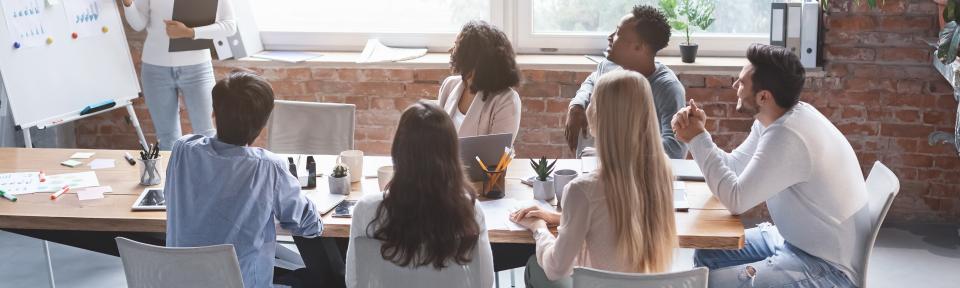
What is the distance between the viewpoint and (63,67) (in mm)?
4848

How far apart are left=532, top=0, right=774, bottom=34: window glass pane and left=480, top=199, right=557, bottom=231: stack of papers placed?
2.28 meters

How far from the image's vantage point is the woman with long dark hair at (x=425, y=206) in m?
2.52

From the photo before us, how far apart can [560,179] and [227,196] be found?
3.25 ft

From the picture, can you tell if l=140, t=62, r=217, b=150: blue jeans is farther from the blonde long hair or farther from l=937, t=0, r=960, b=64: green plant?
l=937, t=0, r=960, b=64: green plant

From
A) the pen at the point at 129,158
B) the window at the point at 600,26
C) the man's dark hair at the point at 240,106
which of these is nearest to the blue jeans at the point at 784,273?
the man's dark hair at the point at 240,106

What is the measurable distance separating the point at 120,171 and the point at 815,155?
225 cm

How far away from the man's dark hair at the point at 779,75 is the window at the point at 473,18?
2142mm

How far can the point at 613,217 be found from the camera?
261cm

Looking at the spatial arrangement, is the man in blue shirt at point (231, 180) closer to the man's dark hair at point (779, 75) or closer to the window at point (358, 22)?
the man's dark hair at point (779, 75)

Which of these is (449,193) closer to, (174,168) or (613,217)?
(613,217)

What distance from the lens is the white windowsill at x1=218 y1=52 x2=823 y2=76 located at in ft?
16.3

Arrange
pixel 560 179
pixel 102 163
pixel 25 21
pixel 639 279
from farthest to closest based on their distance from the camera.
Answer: pixel 25 21, pixel 102 163, pixel 560 179, pixel 639 279

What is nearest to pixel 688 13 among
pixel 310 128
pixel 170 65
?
pixel 310 128

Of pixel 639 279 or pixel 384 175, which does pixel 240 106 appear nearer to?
pixel 384 175
